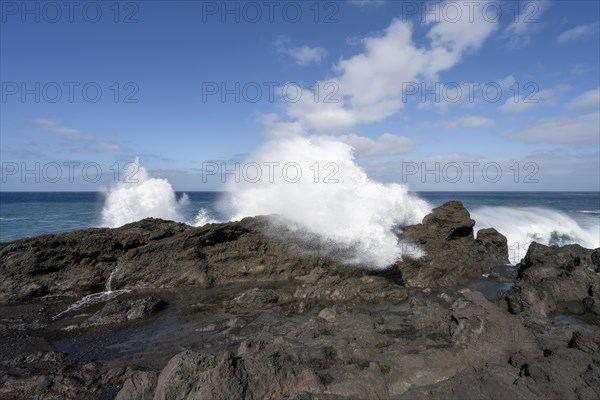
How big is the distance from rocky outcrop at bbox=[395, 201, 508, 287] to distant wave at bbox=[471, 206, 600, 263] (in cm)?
993

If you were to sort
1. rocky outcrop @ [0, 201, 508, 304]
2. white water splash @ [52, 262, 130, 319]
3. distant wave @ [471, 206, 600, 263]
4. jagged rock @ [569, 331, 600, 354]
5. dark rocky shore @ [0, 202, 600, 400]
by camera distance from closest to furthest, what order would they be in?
dark rocky shore @ [0, 202, 600, 400] < jagged rock @ [569, 331, 600, 354] < white water splash @ [52, 262, 130, 319] < rocky outcrop @ [0, 201, 508, 304] < distant wave @ [471, 206, 600, 263]

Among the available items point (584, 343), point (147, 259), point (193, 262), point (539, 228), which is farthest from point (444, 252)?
point (539, 228)

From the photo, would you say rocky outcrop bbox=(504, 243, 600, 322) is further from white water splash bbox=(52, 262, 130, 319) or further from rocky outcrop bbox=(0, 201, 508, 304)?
white water splash bbox=(52, 262, 130, 319)

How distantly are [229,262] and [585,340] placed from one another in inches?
377

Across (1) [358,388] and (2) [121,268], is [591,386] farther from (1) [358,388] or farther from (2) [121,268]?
(2) [121,268]

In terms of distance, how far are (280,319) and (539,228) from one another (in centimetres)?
2606

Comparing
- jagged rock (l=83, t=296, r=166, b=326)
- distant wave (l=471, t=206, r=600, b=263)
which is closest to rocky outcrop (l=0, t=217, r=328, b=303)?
jagged rock (l=83, t=296, r=166, b=326)

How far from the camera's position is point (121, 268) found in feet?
37.3

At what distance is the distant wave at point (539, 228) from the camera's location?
82.3 feet

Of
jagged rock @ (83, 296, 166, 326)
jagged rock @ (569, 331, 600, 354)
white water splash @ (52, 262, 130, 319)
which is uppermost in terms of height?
jagged rock @ (569, 331, 600, 354)

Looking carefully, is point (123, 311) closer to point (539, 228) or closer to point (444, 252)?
point (444, 252)

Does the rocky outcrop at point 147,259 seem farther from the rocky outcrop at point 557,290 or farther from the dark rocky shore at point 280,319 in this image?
the rocky outcrop at point 557,290

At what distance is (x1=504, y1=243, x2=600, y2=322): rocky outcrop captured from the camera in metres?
8.88

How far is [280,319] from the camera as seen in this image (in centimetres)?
839
